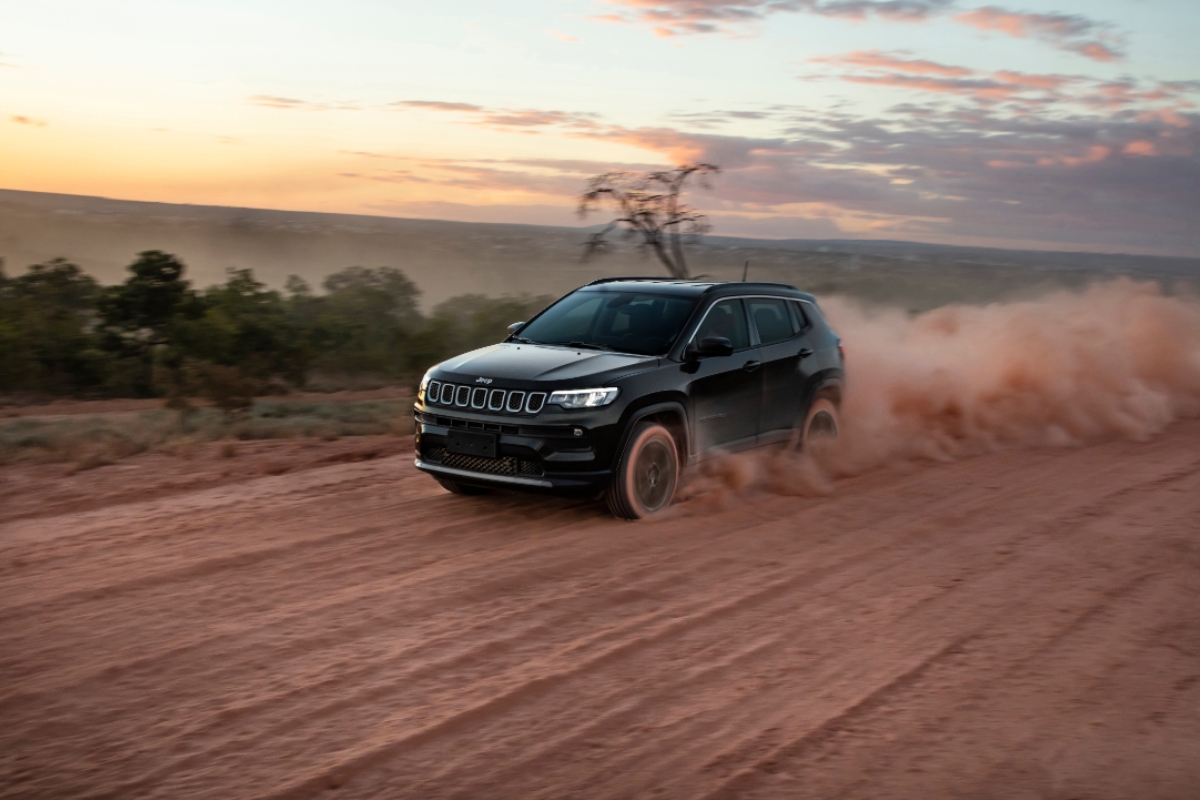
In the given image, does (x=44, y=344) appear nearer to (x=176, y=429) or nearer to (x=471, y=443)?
(x=176, y=429)

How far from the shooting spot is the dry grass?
1082 cm

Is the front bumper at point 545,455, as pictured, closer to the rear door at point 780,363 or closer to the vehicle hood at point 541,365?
the vehicle hood at point 541,365

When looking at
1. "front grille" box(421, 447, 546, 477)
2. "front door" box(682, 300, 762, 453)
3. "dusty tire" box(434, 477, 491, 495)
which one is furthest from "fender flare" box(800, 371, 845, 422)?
"front grille" box(421, 447, 546, 477)

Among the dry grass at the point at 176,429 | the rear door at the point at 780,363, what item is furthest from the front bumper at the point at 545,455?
the dry grass at the point at 176,429

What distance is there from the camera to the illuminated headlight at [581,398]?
754 cm

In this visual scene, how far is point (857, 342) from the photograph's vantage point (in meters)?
12.2

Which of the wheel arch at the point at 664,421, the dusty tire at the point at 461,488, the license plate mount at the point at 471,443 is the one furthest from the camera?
the dusty tire at the point at 461,488

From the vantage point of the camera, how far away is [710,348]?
26.7 ft

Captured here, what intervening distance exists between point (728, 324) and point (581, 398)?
75.2 inches

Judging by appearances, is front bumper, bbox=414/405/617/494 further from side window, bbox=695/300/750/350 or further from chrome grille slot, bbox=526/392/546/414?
side window, bbox=695/300/750/350

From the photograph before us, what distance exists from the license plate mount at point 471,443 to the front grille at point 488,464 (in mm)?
45

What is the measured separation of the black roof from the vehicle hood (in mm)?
963

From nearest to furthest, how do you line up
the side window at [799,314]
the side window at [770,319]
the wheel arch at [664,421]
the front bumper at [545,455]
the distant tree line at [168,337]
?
the front bumper at [545,455] < the wheel arch at [664,421] < the side window at [770,319] < the side window at [799,314] < the distant tree line at [168,337]

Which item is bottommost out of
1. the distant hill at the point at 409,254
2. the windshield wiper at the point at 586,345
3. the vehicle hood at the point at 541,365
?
the vehicle hood at the point at 541,365
